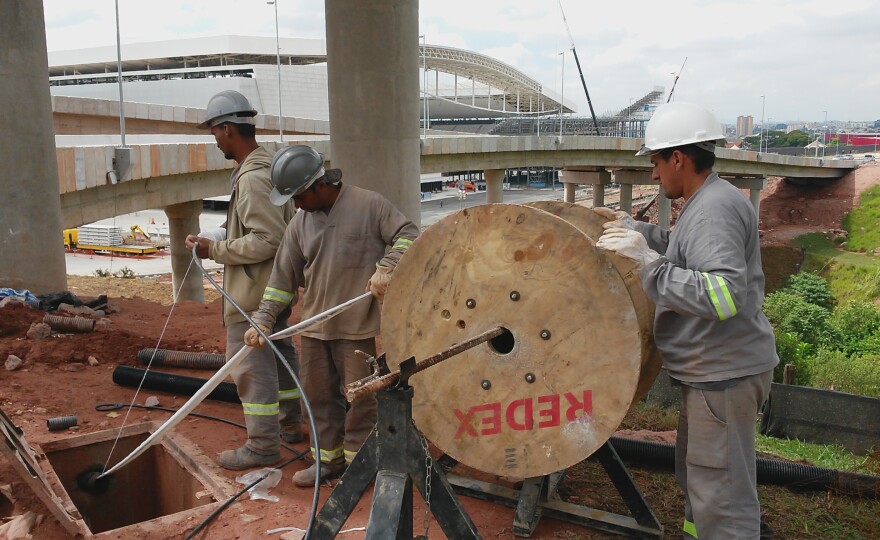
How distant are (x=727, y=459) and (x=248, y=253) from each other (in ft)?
10.1

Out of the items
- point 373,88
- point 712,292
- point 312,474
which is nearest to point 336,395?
point 312,474

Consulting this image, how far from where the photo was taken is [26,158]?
31.9ft

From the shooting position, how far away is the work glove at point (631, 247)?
3.23 metres

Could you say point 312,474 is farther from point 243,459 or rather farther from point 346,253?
point 346,253

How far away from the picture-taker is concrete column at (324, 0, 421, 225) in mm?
9367

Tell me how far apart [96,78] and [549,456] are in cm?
5920

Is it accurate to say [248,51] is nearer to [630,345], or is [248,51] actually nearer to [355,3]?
[355,3]

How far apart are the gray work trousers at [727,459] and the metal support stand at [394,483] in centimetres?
103

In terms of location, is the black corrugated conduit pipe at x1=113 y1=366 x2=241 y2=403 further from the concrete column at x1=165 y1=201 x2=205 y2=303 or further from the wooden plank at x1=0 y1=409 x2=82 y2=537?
the concrete column at x1=165 y1=201 x2=205 y2=303

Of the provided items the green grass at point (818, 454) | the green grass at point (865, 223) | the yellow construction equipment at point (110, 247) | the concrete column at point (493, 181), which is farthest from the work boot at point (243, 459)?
the green grass at point (865, 223)

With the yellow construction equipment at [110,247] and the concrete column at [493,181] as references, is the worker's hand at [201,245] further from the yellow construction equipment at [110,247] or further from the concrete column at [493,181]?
the yellow construction equipment at [110,247]

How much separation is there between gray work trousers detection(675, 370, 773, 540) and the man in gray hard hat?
280 cm

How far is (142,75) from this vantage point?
Answer: 55656 millimetres

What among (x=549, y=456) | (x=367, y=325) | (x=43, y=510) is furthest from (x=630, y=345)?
(x=43, y=510)
